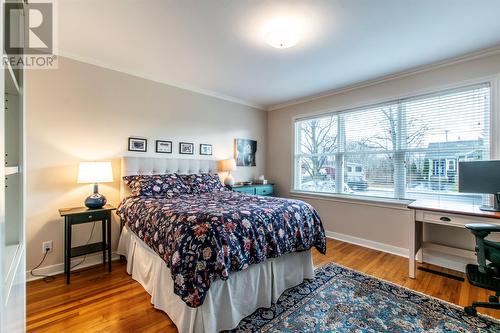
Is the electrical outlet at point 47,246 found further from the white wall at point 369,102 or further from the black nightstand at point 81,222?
the white wall at point 369,102

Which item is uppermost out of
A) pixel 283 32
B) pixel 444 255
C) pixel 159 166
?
pixel 283 32

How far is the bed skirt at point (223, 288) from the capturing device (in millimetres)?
1556

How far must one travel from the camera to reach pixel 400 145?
10.5ft

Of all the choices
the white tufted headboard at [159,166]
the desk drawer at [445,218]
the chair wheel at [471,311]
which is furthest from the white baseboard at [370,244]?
the white tufted headboard at [159,166]

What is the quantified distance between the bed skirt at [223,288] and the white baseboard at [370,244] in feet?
5.08

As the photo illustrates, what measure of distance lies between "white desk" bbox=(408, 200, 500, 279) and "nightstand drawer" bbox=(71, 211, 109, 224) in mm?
3423

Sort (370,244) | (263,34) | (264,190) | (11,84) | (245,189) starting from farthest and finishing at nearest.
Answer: (264,190) → (245,189) → (370,244) → (263,34) → (11,84)

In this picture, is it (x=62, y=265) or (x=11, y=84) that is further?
(x=62, y=265)

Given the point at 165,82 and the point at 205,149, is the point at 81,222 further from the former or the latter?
the point at 165,82

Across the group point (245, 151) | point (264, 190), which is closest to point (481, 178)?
point (264, 190)

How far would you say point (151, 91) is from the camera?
3.29m

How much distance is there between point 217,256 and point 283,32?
1987 mm

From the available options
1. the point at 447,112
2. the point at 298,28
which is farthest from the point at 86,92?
the point at 447,112

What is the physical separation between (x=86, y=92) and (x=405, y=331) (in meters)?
3.93
